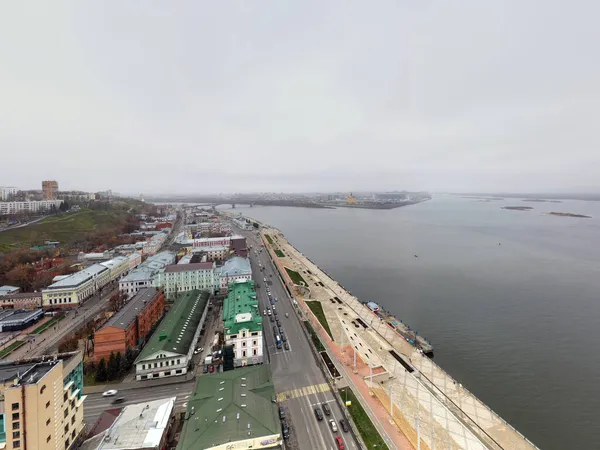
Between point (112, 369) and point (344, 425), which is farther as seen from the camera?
point (112, 369)

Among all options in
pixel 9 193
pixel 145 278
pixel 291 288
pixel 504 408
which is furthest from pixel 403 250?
pixel 9 193

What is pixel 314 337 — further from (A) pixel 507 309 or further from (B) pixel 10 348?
(B) pixel 10 348

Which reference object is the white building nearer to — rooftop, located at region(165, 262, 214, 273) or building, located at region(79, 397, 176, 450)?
rooftop, located at region(165, 262, 214, 273)

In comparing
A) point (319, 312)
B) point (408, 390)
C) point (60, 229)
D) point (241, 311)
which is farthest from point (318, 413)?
point (60, 229)

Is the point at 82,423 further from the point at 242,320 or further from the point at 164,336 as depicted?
the point at 242,320

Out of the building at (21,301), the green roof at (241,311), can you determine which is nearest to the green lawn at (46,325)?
the building at (21,301)

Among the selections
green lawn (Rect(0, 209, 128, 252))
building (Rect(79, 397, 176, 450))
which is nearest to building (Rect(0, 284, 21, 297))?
green lawn (Rect(0, 209, 128, 252))
